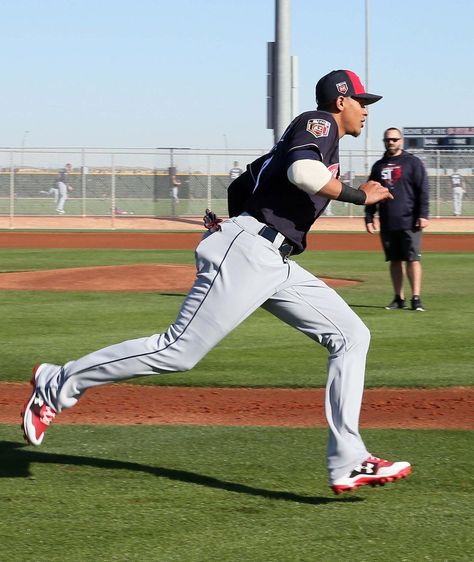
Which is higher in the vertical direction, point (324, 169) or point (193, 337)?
point (324, 169)

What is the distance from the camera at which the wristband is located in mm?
4926

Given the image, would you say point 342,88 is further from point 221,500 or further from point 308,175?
point 221,500

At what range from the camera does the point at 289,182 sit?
497 cm

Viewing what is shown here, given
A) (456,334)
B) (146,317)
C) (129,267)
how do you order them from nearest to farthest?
1. (456,334)
2. (146,317)
3. (129,267)

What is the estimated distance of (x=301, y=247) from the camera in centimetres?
509

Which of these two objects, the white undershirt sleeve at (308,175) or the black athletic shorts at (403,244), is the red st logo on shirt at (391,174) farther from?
the white undershirt sleeve at (308,175)

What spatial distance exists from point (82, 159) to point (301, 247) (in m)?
31.8

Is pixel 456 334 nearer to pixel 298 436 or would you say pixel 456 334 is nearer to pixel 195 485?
pixel 298 436

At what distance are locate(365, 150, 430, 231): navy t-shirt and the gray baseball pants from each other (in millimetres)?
7444

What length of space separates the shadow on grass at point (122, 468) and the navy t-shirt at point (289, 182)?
112 cm

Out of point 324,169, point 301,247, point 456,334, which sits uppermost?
point 324,169

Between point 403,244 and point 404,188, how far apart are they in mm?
630

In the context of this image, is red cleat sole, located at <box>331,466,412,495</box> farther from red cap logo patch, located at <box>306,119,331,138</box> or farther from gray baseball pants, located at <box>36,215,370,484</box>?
red cap logo patch, located at <box>306,119,331,138</box>

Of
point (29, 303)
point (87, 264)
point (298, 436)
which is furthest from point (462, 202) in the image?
point (298, 436)
